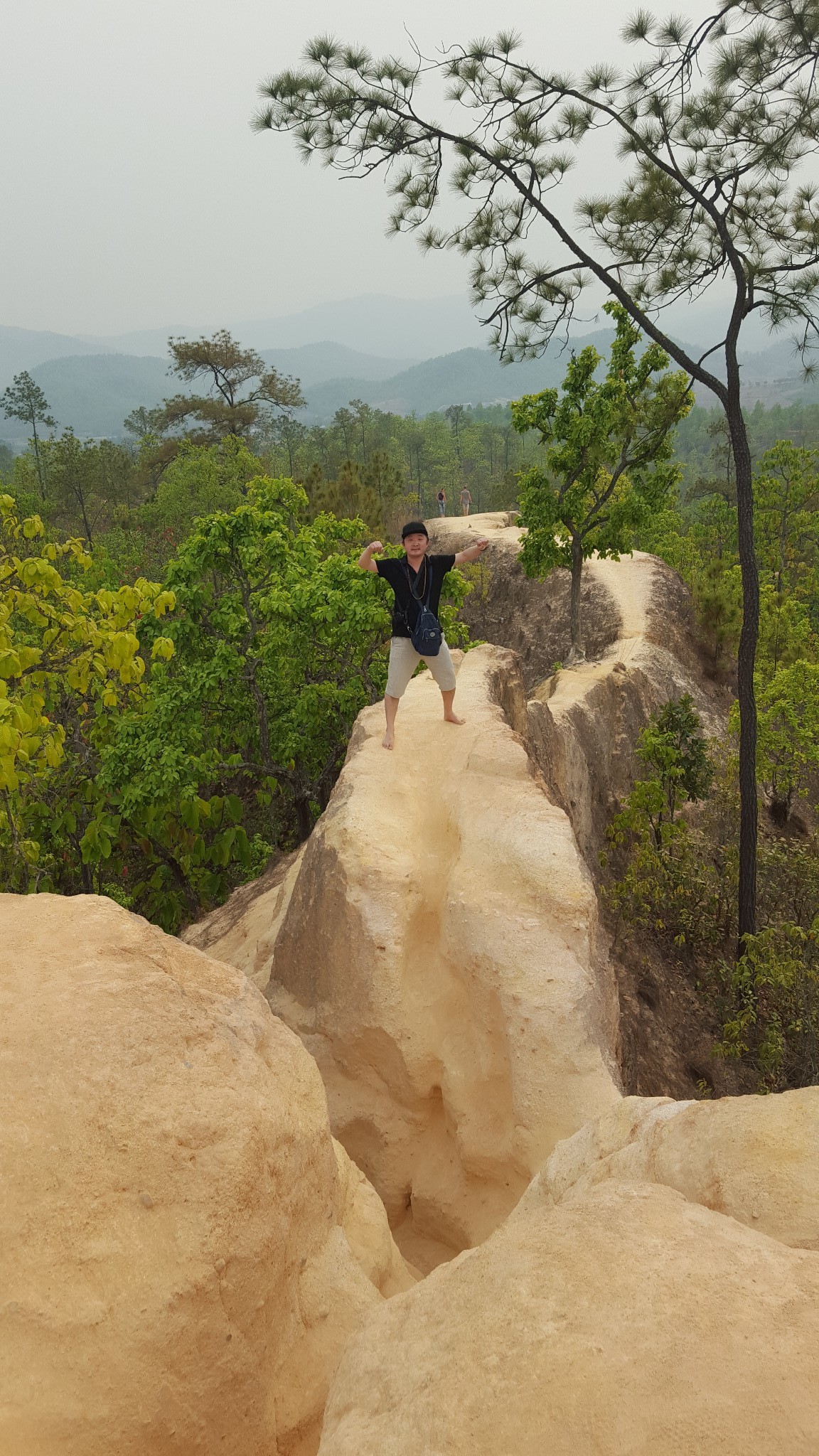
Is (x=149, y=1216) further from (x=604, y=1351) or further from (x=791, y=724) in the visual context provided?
(x=791, y=724)

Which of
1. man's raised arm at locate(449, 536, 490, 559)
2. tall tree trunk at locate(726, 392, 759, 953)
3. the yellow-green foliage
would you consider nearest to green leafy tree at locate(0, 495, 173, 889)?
the yellow-green foliage

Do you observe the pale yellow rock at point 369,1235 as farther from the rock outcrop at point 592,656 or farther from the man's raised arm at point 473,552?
the rock outcrop at point 592,656

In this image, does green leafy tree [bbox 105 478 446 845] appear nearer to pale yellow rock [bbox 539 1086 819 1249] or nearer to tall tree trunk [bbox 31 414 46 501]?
pale yellow rock [bbox 539 1086 819 1249]

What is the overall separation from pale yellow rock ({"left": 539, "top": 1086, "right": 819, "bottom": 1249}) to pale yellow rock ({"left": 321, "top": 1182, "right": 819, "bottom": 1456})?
0.18 meters

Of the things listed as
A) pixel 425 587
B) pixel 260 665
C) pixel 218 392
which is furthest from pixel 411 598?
pixel 218 392

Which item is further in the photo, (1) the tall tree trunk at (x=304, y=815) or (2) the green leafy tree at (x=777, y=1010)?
(1) the tall tree trunk at (x=304, y=815)

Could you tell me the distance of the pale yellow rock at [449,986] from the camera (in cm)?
581

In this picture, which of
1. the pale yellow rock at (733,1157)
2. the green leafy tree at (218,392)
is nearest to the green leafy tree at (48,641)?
the pale yellow rock at (733,1157)

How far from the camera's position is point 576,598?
69.3ft

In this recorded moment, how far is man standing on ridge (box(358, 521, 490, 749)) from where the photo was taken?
7.78 metres

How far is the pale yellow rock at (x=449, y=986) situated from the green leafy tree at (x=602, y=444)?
12.4 m

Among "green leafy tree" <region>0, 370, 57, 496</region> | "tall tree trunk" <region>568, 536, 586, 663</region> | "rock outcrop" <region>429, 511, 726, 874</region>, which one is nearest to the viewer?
"rock outcrop" <region>429, 511, 726, 874</region>

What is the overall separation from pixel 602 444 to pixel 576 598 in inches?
164

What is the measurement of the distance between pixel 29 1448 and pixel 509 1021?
3764 millimetres
